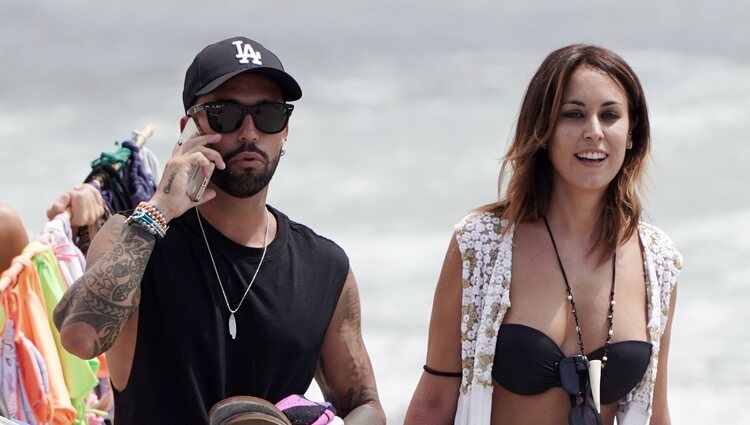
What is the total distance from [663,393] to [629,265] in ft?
1.49

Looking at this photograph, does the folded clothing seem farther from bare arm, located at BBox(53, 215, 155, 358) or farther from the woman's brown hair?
the woman's brown hair

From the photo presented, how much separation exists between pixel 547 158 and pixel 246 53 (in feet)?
3.70

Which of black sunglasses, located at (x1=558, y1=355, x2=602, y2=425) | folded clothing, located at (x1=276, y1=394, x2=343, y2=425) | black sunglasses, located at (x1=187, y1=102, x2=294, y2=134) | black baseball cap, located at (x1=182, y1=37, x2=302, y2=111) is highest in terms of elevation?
black baseball cap, located at (x1=182, y1=37, x2=302, y2=111)

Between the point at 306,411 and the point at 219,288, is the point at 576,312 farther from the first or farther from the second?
the point at 219,288

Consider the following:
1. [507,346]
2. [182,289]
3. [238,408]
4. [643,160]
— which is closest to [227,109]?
[182,289]

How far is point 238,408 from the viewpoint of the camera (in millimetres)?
3623

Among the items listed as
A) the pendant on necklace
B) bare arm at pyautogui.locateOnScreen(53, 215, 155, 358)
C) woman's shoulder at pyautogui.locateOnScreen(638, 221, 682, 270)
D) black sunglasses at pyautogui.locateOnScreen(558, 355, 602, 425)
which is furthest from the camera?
woman's shoulder at pyautogui.locateOnScreen(638, 221, 682, 270)

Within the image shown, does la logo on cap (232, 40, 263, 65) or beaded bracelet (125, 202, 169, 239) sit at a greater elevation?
la logo on cap (232, 40, 263, 65)

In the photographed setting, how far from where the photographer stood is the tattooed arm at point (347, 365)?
416 cm

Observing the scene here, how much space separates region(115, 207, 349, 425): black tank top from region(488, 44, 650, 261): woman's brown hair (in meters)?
0.86

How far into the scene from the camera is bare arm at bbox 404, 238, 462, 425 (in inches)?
177

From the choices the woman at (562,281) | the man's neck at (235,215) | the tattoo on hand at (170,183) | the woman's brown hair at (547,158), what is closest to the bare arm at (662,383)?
the woman at (562,281)

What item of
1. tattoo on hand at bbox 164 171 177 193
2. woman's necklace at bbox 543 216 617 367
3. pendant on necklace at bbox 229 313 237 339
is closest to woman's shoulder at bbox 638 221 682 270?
woman's necklace at bbox 543 216 617 367

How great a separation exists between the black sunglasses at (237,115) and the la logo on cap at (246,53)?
0.14 metres
